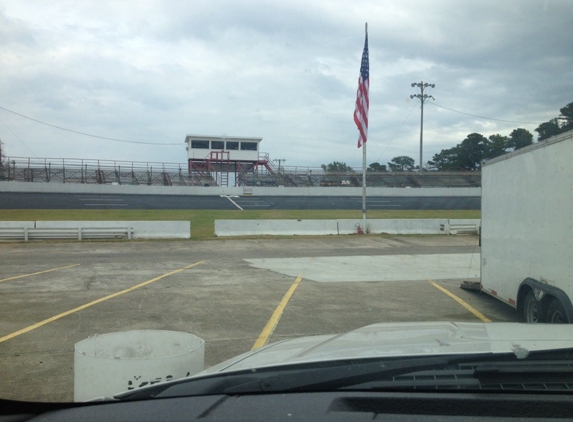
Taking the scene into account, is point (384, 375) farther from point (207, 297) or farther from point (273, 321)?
point (207, 297)

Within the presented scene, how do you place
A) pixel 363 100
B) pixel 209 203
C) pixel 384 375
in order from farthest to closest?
pixel 209 203 → pixel 363 100 → pixel 384 375

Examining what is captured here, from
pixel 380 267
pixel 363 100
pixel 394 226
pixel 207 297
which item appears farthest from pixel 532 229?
pixel 394 226

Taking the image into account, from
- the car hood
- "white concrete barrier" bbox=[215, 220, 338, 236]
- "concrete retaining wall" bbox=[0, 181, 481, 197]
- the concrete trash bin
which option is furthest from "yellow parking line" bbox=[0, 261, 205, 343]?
"concrete retaining wall" bbox=[0, 181, 481, 197]

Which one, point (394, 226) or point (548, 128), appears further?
point (394, 226)

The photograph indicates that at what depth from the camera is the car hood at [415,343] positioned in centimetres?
308

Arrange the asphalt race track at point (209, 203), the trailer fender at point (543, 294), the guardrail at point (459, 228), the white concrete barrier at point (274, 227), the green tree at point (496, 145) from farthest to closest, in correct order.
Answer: the asphalt race track at point (209, 203), the guardrail at point (459, 228), the white concrete barrier at point (274, 227), the green tree at point (496, 145), the trailer fender at point (543, 294)

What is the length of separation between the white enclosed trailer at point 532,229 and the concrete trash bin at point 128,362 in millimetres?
4435

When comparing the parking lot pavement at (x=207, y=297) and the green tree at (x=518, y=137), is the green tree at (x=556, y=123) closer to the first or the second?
the parking lot pavement at (x=207, y=297)

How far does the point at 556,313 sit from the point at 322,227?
22.2m

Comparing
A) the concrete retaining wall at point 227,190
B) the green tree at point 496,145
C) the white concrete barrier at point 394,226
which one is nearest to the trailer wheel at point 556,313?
the green tree at point 496,145

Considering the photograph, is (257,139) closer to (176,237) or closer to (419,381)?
(176,237)

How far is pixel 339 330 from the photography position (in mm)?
8531

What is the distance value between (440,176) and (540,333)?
63077 millimetres

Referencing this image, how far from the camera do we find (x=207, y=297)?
11477 mm
